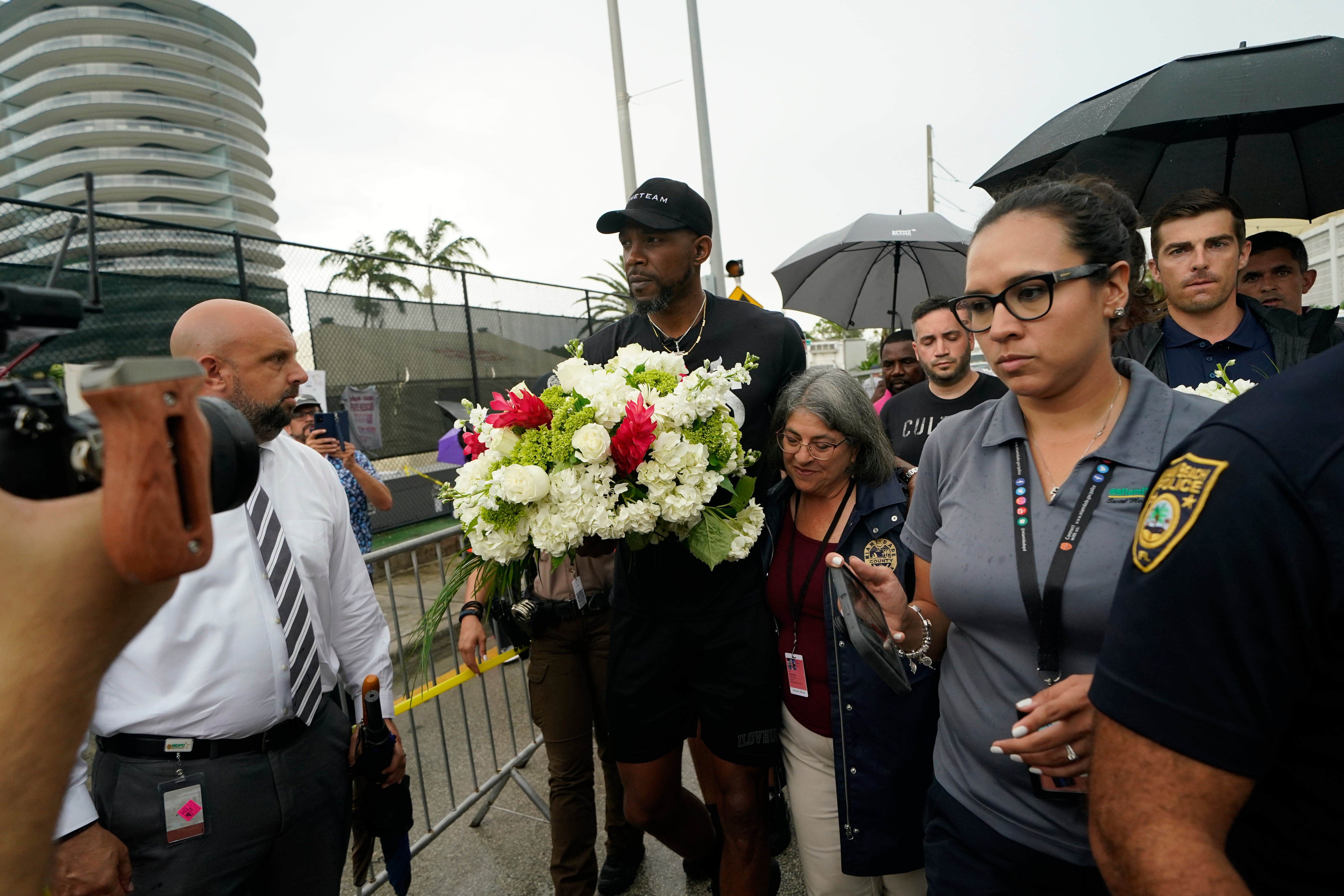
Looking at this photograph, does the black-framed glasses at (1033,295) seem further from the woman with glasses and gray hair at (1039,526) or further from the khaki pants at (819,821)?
the khaki pants at (819,821)

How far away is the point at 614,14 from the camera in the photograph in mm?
10125

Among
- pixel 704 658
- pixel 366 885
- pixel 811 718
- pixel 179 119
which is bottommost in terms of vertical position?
pixel 366 885

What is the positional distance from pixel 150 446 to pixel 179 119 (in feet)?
137

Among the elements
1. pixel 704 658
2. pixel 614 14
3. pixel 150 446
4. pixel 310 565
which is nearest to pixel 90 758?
pixel 310 565

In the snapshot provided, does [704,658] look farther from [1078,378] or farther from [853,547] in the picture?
[1078,378]

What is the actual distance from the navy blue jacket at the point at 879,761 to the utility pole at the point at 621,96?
9.15m

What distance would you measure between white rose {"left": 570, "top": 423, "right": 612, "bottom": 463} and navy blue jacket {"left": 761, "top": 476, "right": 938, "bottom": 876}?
0.93 meters

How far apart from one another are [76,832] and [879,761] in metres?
2.21

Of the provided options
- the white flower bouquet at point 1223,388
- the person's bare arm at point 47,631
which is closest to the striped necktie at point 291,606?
the person's bare arm at point 47,631

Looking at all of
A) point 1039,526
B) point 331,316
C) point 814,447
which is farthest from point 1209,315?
point 331,316

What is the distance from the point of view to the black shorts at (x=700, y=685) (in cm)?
257

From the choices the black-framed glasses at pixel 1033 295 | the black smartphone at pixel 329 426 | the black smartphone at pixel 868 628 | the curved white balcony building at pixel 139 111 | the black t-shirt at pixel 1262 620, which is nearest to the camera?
the black t-shirt at pixel 1262 620

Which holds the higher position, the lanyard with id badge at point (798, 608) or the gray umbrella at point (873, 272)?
the gray umbrella at point (873, 272)

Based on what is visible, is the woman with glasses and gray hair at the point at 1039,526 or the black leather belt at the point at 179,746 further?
the black leather belt at the point at 179,746
